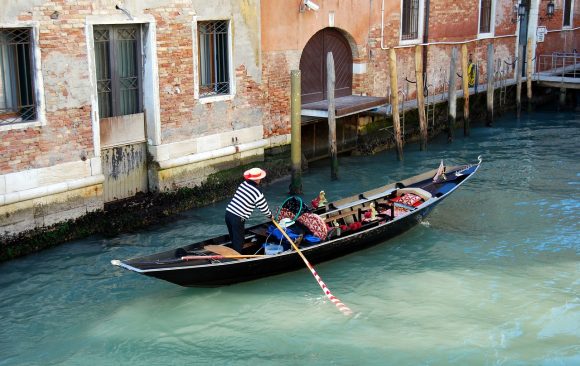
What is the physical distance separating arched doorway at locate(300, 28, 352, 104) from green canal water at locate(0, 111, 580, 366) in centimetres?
286

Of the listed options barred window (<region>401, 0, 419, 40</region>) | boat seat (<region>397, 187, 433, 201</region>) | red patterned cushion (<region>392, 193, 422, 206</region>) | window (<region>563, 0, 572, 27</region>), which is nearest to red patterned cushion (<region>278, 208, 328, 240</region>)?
red patterned cushion (<region>392, 193, 422, 206</region>)

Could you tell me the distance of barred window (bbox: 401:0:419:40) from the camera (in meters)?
12.0

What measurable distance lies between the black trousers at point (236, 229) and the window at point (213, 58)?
8.84ft

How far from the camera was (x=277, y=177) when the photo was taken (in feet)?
31.6

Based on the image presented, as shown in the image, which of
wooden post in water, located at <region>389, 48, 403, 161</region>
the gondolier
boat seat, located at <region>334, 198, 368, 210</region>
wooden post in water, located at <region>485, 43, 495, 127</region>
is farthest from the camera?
wooden post in water, located at <region>485, 43, 495, 127</region>

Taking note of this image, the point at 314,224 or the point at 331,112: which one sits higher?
the point at 331,112

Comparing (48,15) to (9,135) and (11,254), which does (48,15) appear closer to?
(9,135)

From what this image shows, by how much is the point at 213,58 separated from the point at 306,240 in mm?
3042

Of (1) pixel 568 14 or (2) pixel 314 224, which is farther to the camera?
(1) pixel 568 14

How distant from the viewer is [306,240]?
6.63 m

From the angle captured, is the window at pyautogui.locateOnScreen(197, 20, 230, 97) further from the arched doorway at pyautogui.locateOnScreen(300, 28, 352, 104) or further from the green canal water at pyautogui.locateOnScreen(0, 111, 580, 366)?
the arched doorway at pyautogui.locateOnScreen(300, 28, 352, 104)

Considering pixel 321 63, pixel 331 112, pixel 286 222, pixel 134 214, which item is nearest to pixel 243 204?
pixel 286 222

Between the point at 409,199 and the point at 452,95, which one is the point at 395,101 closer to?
the point at 452,95

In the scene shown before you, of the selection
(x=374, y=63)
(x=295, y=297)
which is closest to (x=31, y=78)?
(x=295, y=297)
